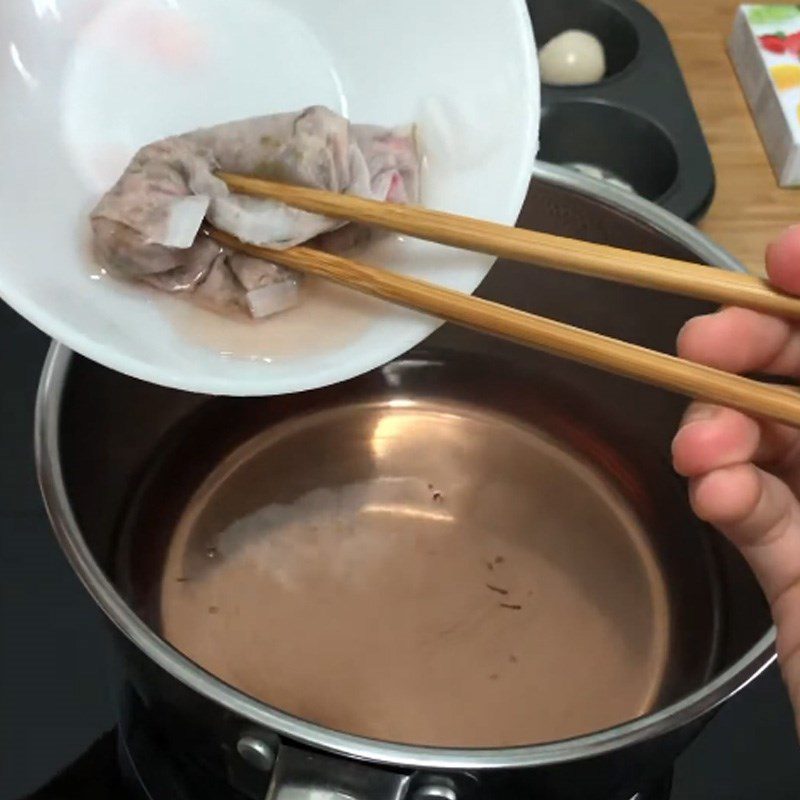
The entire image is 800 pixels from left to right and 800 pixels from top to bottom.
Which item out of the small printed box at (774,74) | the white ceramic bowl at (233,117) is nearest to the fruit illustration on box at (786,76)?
the small printed box at (774,74)

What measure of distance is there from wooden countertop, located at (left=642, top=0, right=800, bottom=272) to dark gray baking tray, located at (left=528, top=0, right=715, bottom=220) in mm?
51

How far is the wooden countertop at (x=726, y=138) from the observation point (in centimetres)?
98

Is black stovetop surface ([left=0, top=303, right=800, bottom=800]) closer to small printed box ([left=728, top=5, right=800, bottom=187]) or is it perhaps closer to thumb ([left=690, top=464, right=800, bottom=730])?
thumb ([left=690, top=464, right=800, bottom=730])

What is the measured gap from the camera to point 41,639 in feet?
2.32

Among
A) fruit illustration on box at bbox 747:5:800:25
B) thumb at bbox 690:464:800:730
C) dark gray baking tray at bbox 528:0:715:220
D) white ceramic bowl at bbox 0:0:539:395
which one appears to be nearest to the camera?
thumb at bbox 690:464:800:730

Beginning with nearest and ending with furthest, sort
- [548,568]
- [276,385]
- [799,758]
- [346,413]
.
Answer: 1. [276,385]
2. [799,758]
3. [548,568]
4. [346,413]

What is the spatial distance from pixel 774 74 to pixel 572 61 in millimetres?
198

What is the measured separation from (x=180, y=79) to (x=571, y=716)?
20.8 inches

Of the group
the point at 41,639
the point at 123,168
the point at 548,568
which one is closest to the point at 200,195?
the point at 123,168

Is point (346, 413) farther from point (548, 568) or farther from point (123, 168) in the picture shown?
point (123, 168)

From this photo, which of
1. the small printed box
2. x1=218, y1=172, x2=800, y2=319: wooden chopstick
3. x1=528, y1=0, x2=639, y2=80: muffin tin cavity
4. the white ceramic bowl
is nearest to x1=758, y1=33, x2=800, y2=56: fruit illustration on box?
the small printed box

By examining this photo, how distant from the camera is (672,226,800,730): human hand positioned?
491mm

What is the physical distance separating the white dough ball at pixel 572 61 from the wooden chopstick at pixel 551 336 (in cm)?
53

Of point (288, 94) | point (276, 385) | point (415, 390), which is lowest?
point (415, 390)
